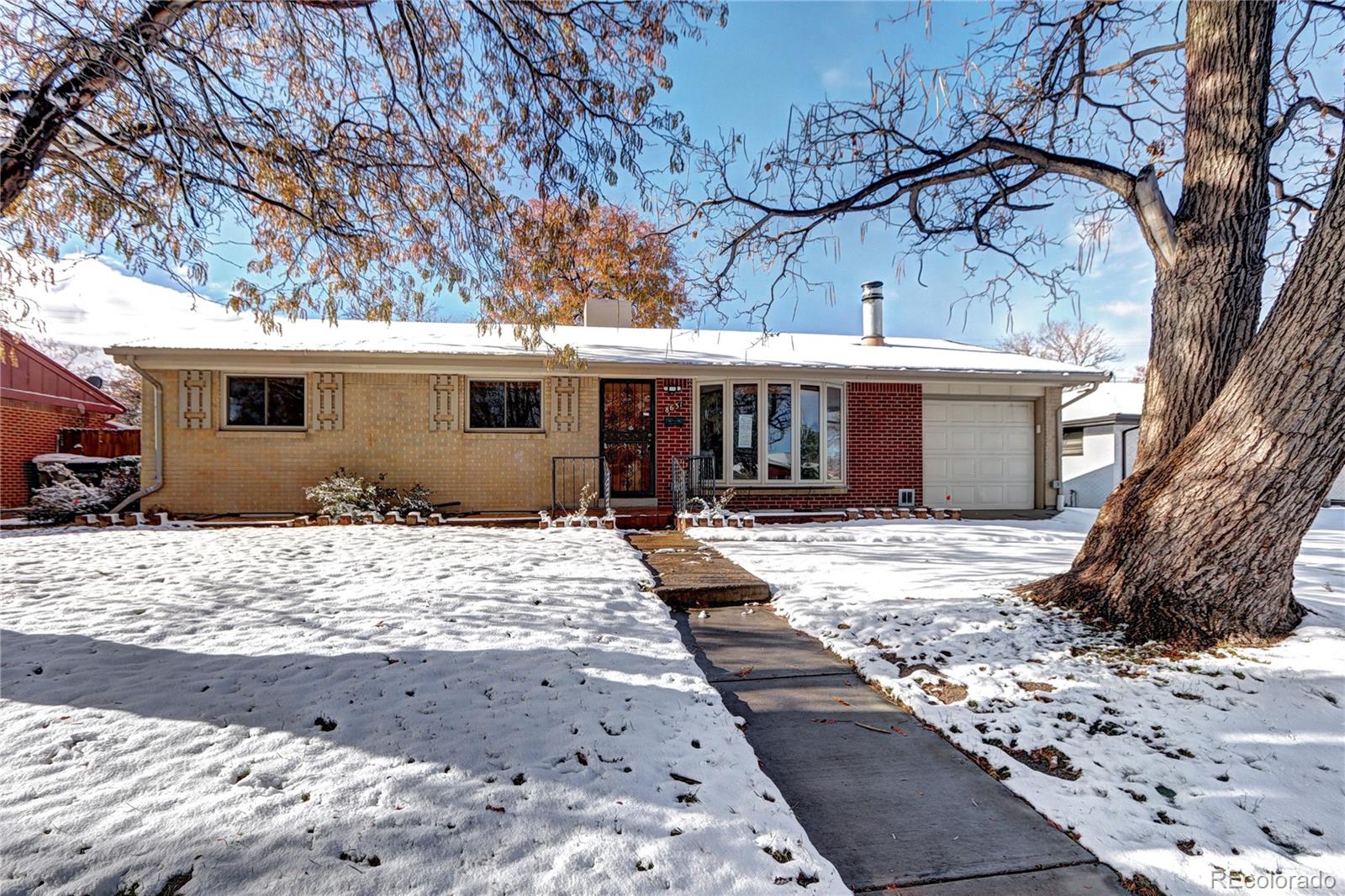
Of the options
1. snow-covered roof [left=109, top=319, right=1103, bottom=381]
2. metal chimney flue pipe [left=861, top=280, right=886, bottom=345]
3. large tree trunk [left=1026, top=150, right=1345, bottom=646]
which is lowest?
large tree trunk [left=1026, top=150, right=1345, bottom=646]

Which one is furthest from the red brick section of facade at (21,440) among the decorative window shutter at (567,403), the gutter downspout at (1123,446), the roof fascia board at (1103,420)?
the gutter downspout at (1123,446)

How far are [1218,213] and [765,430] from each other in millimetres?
6613

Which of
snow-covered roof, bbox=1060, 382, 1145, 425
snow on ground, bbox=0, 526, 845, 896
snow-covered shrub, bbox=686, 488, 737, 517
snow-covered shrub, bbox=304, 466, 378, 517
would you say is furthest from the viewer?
snow-covered roof, bbox=1060, 382, 1145, 425

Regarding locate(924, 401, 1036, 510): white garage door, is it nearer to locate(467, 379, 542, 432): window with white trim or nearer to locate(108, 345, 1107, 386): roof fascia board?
locate(108, 345, 1107, 386): roof fascia board

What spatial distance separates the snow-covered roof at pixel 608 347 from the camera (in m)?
8.85

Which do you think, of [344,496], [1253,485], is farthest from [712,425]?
[1253,485]

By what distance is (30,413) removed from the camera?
1271cm

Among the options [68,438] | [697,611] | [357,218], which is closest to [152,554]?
[357,218]

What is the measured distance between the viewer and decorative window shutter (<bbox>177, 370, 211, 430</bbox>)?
891cm

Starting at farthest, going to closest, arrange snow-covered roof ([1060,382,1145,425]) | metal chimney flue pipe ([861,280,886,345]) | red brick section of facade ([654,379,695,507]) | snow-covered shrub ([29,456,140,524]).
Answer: snow-covered roof ([1060,382,1145,425]) < metal chimney flue pipe ([861,280,886,345]) < red brick section of facade ([654,379,695,507]) < snow-covered shrub ([29,456,140,524])

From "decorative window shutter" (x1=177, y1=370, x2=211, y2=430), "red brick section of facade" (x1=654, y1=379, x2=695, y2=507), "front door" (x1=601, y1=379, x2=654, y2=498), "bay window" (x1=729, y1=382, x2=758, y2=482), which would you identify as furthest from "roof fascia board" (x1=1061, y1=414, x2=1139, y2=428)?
"decorative window shutter" (x1=177, y1=370, x2=211, y2=430)

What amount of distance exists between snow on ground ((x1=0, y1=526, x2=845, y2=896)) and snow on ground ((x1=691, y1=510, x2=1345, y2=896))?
3.73ft

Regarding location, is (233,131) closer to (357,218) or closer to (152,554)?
(357,218)

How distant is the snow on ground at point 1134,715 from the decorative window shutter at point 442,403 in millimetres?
Result: 6705
